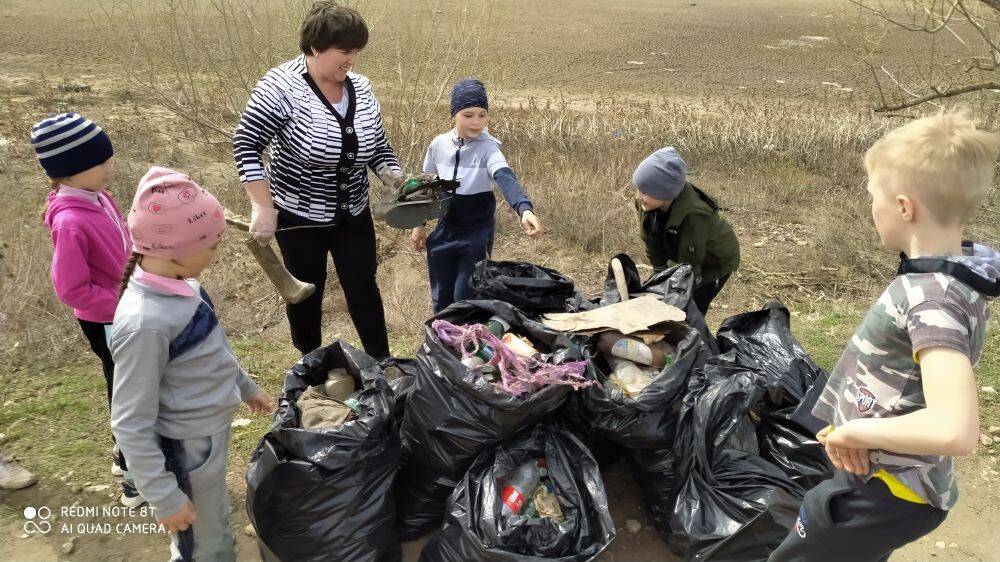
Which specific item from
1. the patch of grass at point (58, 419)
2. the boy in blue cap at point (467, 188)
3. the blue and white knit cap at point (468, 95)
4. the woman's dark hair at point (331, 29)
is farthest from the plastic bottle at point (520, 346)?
the patch of grass at point (58, 419)

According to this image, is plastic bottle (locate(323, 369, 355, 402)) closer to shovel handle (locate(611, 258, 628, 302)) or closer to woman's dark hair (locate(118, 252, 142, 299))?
woman's dark hair (locate(118, 252, 142, 299))

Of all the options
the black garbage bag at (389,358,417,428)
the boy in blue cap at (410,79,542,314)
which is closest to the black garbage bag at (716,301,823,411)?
the boy in blue cap at (410,79,542,314)

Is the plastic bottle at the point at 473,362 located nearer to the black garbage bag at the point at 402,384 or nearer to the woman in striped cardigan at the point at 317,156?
the black garbage bag at the point at 402,384

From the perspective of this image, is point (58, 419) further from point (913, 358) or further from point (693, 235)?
point (913, 358)

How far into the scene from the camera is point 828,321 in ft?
12.9

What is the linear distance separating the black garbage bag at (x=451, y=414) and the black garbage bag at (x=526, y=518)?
8 centimetres

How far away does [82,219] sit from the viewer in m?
2.09

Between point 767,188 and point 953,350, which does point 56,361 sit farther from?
point 767,188

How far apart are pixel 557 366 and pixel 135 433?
120cm

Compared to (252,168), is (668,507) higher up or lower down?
lower down

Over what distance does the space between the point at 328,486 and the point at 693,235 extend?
1.82 m

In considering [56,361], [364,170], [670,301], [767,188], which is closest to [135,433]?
[364,170]

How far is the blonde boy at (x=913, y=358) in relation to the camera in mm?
1197

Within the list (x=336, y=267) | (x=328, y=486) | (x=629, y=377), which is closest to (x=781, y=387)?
(x=629, y=377)
